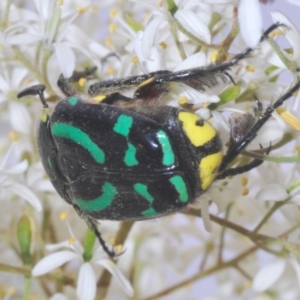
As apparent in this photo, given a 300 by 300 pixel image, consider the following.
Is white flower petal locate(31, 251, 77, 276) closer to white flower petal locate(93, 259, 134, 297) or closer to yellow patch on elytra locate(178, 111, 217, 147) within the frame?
white flower petal locate(93, 259, 134, 297)

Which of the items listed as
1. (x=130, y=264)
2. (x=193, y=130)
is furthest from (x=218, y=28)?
(x=130, y=264)

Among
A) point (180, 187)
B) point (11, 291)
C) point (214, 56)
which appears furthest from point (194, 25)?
point (11, 291)

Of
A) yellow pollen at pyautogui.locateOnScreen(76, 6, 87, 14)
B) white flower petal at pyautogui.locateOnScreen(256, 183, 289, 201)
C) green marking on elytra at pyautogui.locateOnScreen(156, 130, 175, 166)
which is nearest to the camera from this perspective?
green marking on elytra at pyautogui.locateOnScreen(156, 130, 175, 166)

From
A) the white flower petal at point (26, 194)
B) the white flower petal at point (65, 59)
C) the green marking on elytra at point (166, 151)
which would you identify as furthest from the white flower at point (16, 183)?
the green marking on elytra at point (166, 151)

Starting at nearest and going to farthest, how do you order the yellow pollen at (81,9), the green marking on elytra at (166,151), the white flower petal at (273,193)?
the green marking on elytra at (166,151)
the white flower petal at (273,193)
the yellow pollen at (81,9)

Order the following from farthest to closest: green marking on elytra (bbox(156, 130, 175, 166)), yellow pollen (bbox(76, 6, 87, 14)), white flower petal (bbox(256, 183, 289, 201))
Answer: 1. yellow pollen (bbox(76, 6, 87, 14))
2. white flower petal (bbox(256, 183, 289, 201))
3. green marking on elytra (bbox(156, 130, 175, 166))

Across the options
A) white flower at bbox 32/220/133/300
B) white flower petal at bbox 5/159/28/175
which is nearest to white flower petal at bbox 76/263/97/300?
white flower at bbox 32/220/133/300

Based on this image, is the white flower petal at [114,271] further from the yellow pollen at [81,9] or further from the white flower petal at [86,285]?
the yellow pollen at [81,9]

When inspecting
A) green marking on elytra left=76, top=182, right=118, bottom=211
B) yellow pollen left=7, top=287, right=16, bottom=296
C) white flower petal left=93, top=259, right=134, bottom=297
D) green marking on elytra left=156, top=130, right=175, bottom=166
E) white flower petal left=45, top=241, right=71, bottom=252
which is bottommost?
yellow pollen left=7, top=287, right=16, bottom=296
